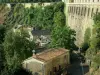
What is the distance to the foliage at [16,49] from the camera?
105 ft

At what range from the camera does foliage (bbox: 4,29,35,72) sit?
3198 centimetres

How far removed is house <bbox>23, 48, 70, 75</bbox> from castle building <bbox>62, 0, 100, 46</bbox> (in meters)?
7.95

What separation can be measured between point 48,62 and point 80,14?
65.2 ft

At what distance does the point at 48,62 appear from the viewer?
3064cm

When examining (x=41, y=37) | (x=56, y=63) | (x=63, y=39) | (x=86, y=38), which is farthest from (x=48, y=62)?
(x=41, y=37)

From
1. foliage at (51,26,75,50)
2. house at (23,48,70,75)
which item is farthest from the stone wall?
foliage at (51,26,75,50)

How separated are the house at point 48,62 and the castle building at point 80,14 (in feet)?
26.1

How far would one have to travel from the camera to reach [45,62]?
3011cm

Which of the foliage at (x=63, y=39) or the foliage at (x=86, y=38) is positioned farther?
the foliage at (x=86, y=38)

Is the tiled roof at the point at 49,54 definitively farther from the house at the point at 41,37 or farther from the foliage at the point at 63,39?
the house at the point at 41,37

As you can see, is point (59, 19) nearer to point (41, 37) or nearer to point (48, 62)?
point (41, 37)

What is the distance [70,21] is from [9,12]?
33.7 m

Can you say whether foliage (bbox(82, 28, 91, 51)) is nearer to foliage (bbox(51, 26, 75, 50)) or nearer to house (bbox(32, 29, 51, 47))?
foliage (bbox(51, 26, 75, 50))

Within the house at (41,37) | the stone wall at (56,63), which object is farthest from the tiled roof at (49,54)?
the house at (41,37)
